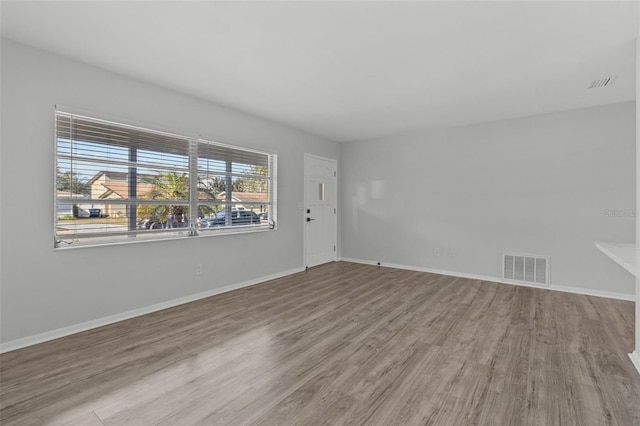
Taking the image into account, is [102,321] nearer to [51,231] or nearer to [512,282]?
[51,231]

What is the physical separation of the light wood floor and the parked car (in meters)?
1.15

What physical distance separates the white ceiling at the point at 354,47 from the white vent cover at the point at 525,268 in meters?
2.30

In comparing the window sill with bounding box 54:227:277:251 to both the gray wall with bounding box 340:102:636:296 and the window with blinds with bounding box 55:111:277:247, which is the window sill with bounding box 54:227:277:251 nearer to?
the window with blinds with bounding box 55:111:277:247

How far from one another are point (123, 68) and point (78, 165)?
3.56ft

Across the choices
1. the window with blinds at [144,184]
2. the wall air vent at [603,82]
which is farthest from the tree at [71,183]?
the wall air vent at [603,82]

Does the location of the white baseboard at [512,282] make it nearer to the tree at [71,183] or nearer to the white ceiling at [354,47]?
the white ceiling at [354,47]

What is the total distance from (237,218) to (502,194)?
14.0ft

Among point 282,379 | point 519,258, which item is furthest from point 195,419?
point 519,258

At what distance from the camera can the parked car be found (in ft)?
13.5

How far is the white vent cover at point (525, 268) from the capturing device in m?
4.49

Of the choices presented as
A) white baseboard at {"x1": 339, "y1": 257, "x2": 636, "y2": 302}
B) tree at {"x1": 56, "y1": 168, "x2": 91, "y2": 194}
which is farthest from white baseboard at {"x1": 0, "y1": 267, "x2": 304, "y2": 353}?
white baseboard at {"x1": 339, "y1": 257, "x2": 636, "y2": 302}

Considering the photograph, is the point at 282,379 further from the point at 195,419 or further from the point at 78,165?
the point at 78,165

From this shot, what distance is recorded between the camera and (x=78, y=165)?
287cm

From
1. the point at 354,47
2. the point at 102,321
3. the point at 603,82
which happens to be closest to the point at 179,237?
the point at 102,321
